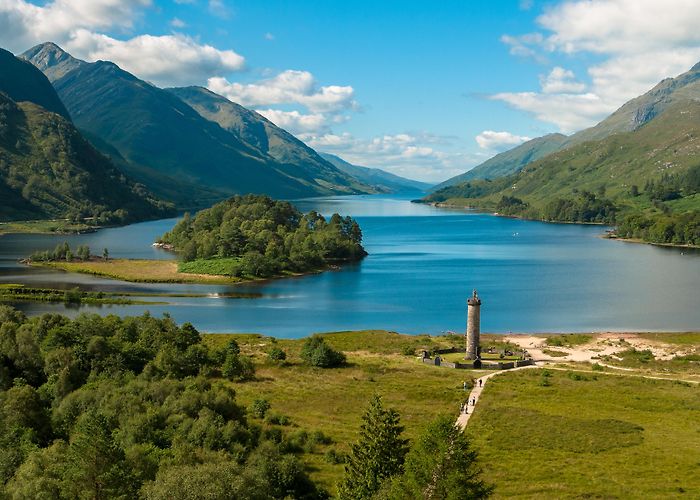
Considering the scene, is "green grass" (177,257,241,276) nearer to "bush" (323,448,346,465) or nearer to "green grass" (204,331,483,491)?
"green grass" (204,331,483,491)

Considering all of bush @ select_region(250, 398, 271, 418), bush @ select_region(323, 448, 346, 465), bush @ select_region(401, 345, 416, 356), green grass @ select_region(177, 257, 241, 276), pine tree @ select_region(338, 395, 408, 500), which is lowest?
bush @ select_region(323, 448, 346, 465)

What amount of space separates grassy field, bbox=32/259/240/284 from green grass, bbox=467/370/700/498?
111 meters

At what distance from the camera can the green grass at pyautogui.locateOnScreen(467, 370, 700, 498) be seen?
5091 cm

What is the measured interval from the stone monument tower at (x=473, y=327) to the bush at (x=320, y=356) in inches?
682

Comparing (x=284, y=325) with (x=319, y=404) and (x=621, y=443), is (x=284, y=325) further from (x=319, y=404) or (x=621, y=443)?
(x=621, y=443)

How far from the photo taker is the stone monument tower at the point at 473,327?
3593 inches

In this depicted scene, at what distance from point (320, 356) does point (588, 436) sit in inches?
1444

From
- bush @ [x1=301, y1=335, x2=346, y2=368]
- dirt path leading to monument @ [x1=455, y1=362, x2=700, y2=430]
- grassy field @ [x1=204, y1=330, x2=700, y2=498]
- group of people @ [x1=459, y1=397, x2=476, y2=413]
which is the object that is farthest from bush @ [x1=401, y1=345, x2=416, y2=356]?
group of people @ [x1=459, y1=397, x2=476, y2=413]

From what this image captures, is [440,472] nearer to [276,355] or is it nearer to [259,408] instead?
[259,408]

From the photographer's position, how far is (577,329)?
121 m

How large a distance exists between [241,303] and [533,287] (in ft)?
232

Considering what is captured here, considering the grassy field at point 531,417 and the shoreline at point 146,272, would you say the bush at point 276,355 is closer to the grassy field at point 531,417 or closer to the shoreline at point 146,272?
the grassy field at point 531,417

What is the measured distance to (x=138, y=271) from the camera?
7264 inches

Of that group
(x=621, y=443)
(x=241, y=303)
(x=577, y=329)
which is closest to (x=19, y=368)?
(x=621, y=443)
